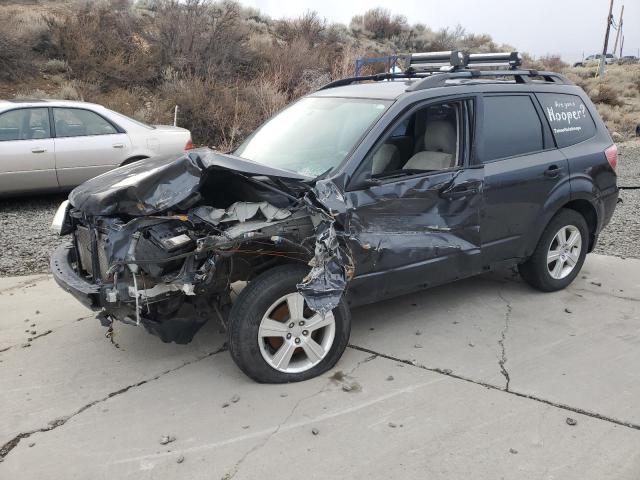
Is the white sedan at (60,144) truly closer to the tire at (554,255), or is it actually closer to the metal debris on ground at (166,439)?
the tire at (554,255)

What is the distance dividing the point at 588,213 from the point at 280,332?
336 centimetres

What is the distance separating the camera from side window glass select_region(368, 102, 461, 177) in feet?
14.6

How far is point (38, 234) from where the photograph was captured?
7.25m

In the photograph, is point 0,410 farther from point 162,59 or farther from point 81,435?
point 162,59

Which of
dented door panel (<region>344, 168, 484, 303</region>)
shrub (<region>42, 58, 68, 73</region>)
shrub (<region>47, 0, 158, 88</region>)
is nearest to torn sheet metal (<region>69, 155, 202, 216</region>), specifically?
dented door panel (<region>344, 168, 484, 303</region>)

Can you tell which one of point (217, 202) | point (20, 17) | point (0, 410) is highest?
point (20, 17)

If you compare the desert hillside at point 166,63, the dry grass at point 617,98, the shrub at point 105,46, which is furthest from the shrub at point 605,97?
the shrub at point 105,46

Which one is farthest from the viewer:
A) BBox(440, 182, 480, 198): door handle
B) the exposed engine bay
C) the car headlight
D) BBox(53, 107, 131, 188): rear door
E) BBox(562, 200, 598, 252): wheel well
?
BBox(53, 107, 131, 188): rear door

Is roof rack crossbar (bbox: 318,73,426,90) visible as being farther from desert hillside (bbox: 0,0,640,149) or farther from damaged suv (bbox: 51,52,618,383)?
desert hillside (bbox: 0,0,640,149)

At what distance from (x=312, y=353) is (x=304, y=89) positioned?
14858mm

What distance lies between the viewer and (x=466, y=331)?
4.59m

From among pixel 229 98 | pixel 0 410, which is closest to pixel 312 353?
pixel 0 410

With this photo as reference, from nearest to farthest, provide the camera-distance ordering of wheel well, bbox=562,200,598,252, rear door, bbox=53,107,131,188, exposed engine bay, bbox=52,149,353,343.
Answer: exposed engine bay, bbox=52,149,353,343, wheel well, bbox=562,200,598,252, rear door, bbox=53,107,131,188

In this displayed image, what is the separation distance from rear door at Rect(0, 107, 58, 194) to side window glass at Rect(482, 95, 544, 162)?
632 centimetres
